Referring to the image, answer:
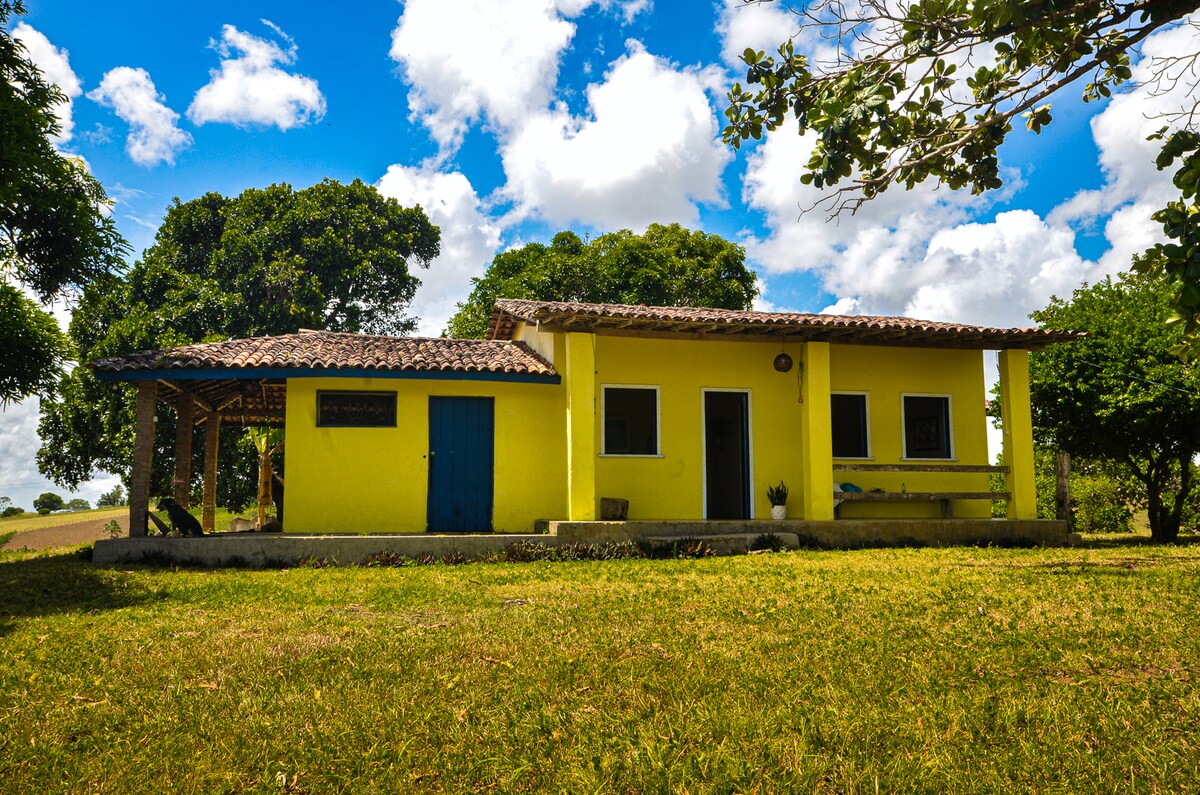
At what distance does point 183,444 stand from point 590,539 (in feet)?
23.0

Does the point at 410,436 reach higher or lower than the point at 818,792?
higher

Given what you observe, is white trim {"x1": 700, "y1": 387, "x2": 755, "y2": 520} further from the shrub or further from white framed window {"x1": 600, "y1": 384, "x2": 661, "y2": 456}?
the shrub

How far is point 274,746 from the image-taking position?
3.95m

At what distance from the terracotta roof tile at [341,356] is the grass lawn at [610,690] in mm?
4174

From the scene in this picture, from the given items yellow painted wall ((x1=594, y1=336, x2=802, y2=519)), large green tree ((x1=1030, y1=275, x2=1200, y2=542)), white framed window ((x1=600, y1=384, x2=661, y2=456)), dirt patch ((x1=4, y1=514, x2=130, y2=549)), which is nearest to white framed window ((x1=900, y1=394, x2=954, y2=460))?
yellow painted wall ((x1=594, y1=336, x2=802, y2=519))

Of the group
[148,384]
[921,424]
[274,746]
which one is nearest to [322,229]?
[148,384]

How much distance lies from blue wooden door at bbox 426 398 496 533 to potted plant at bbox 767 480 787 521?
14.6ft

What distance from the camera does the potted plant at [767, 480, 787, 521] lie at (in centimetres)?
1302

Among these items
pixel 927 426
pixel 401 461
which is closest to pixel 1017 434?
pixel 927 426

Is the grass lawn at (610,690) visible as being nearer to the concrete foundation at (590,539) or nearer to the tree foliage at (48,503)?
the concrete foundation at (590,539)

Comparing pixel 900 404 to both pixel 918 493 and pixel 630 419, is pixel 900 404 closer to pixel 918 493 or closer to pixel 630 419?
pixel 918 493

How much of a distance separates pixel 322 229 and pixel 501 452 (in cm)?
1720

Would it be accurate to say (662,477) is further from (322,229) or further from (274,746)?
(322,229)

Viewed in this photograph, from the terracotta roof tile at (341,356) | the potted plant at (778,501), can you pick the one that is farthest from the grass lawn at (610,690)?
the potted plant at (778,501)
